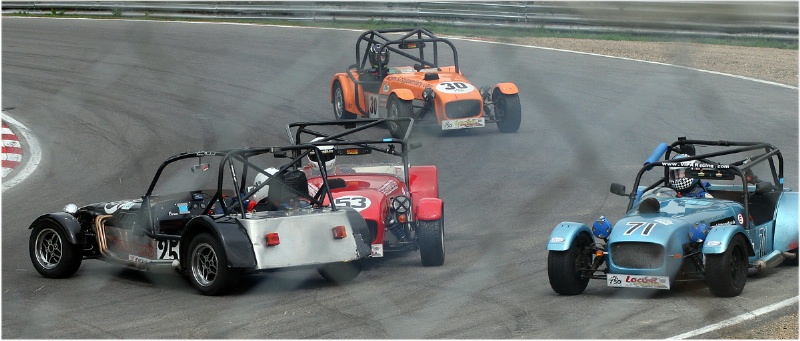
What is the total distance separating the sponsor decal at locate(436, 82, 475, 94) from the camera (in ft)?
49.2

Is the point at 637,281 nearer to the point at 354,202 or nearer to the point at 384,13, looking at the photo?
the point at 354,202

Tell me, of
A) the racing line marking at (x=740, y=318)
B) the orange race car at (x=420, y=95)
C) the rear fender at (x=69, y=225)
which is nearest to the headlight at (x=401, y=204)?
the rear fender at (x=69, y=225)

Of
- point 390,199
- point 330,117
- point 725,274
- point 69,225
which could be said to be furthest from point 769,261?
point 330,117

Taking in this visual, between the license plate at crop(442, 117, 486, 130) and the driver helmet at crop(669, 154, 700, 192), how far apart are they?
20.3 ft

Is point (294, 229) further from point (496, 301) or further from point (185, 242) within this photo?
point (496, 301)

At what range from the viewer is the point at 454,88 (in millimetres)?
15055

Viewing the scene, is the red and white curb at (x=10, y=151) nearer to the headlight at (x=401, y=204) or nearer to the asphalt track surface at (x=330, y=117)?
the asphalt track surface at (x=330, y=117)

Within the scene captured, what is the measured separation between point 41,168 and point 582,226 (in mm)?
8069

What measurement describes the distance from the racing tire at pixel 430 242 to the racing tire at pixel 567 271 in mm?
1289

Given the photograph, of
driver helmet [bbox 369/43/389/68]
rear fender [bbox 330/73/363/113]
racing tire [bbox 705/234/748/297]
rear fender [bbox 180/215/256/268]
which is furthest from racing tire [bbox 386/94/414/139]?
racing tire [bbox 705/234/748/297]

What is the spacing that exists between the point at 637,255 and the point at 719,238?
0.54 meters

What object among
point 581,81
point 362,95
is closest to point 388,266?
point 362,95

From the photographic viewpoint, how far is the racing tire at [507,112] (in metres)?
15.3

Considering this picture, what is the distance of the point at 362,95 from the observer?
53.2 feet
